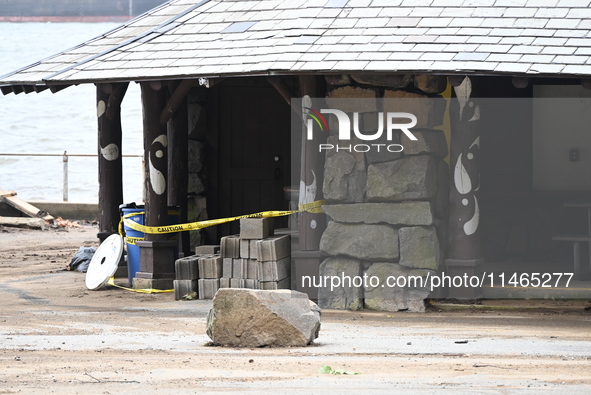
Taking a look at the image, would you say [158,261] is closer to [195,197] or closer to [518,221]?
[195,197]

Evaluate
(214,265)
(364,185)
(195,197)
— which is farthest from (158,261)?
(364,185)

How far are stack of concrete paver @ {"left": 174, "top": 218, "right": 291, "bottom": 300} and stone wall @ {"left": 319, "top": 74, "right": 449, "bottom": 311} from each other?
1.87 feet

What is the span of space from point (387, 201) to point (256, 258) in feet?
5.05

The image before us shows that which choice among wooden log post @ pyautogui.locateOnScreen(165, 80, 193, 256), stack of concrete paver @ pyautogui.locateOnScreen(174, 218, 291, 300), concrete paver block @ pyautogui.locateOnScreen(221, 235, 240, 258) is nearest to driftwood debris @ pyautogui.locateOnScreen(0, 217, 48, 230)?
wooden log post @ pyautogui.locateOnScreen(165, 80, 193, 256)

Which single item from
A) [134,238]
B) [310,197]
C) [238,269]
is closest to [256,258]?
[238,269]

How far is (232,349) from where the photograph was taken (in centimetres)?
779

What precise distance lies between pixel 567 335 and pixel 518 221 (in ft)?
11.4

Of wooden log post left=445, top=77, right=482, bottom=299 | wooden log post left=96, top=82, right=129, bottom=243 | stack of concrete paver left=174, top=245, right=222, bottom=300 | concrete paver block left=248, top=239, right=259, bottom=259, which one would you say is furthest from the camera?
wooden log post left=96, top=82, right=129, bottom=243

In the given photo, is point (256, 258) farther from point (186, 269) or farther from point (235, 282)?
point (186, 269)

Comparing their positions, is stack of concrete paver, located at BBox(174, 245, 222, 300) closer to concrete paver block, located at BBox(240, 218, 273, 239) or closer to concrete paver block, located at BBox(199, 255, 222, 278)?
concrete paver block, located at BBox(199, 255, 222, 278)

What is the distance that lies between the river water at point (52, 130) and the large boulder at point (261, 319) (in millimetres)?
25483

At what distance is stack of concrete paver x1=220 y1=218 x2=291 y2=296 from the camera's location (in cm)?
1055

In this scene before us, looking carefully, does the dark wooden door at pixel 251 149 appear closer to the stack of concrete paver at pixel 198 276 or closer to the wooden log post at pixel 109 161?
the wooden log post at pixel 109 161

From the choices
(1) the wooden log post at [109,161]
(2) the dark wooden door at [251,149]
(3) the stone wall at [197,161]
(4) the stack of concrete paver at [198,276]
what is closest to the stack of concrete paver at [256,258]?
(4) the stack of concrete paver at [198,276]
